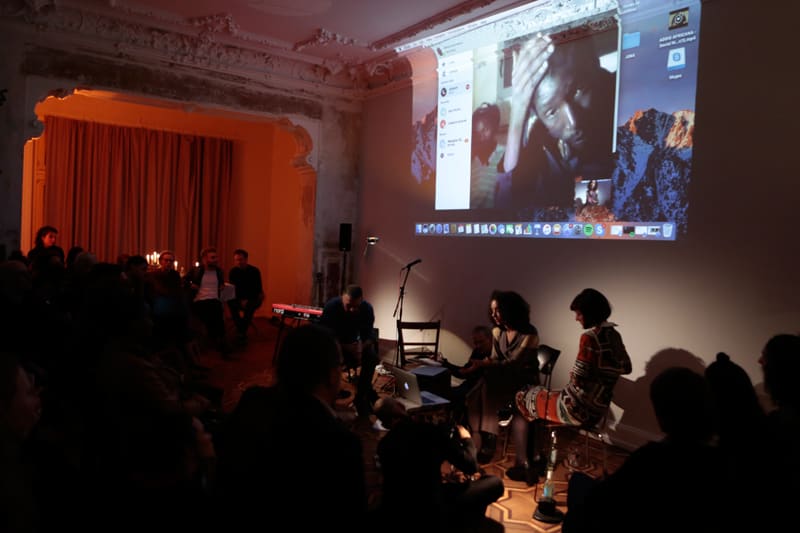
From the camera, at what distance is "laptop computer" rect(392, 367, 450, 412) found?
322 cm

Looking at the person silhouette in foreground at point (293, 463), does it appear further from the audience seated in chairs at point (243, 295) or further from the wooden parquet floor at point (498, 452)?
the audience seated in chairs at point (243, 295)

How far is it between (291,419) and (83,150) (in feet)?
30.0

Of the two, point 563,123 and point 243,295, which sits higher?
point 563,123

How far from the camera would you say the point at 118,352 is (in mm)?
2020

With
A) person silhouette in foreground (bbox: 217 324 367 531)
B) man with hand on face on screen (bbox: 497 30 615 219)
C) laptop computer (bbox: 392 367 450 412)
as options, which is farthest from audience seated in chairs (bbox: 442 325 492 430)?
person silhouette in foreground (bbox: 217 324 367 531)

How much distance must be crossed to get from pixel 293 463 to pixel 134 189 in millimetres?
9179

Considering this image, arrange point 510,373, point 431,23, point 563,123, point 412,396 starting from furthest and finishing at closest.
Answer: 1. point 431,23
2. point 563,123
3. point 510,373
4. point 412,396

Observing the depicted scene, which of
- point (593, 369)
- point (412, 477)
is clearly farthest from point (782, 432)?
point (593, 369)

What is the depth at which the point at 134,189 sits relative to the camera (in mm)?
9430

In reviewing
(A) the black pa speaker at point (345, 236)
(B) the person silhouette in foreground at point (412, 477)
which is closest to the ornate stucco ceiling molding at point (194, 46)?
(A) the black pa speaker at point (345, 236)

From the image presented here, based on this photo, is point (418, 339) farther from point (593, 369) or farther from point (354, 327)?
point (593, 369)

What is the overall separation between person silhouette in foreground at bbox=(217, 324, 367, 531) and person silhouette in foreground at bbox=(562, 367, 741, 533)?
2.52 ft

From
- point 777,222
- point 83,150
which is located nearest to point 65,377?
point 777,222

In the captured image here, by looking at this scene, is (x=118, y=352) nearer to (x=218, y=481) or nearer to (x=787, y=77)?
(x=218, y=481)
